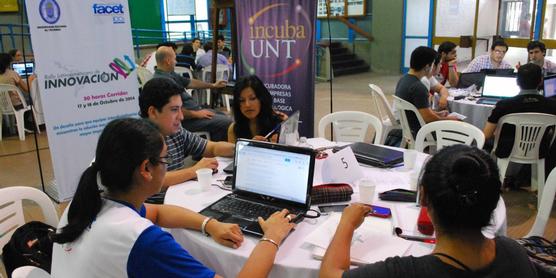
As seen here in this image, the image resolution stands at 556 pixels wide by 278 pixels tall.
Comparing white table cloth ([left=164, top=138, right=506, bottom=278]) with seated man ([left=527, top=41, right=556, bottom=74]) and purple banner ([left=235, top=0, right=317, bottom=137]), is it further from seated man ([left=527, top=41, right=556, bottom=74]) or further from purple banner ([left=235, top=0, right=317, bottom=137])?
seated man ([left=527, top=41, right=556, bottom=74])

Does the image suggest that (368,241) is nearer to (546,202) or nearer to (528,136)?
(546,202)

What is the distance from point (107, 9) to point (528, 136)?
11.8ft

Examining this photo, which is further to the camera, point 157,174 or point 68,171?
point 68,171

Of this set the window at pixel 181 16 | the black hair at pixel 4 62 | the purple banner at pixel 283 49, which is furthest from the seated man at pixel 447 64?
the window at pixel 181 16

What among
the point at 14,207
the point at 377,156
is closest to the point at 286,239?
the point at 377,156

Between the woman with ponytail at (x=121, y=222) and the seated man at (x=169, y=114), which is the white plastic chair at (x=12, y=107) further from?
the woman with ponytail at (x=121, y=222)

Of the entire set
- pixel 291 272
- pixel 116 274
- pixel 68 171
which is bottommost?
pixel 68 171

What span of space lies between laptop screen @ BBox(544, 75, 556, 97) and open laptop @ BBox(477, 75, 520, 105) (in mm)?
255

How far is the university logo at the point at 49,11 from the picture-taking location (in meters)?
3.41

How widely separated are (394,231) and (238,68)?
9.88 feet

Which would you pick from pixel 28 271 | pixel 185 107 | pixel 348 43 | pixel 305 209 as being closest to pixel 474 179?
pixel 305 209

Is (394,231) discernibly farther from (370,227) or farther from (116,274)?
(116,274)

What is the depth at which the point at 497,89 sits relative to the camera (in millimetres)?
4562

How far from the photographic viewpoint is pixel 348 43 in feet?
41.1
